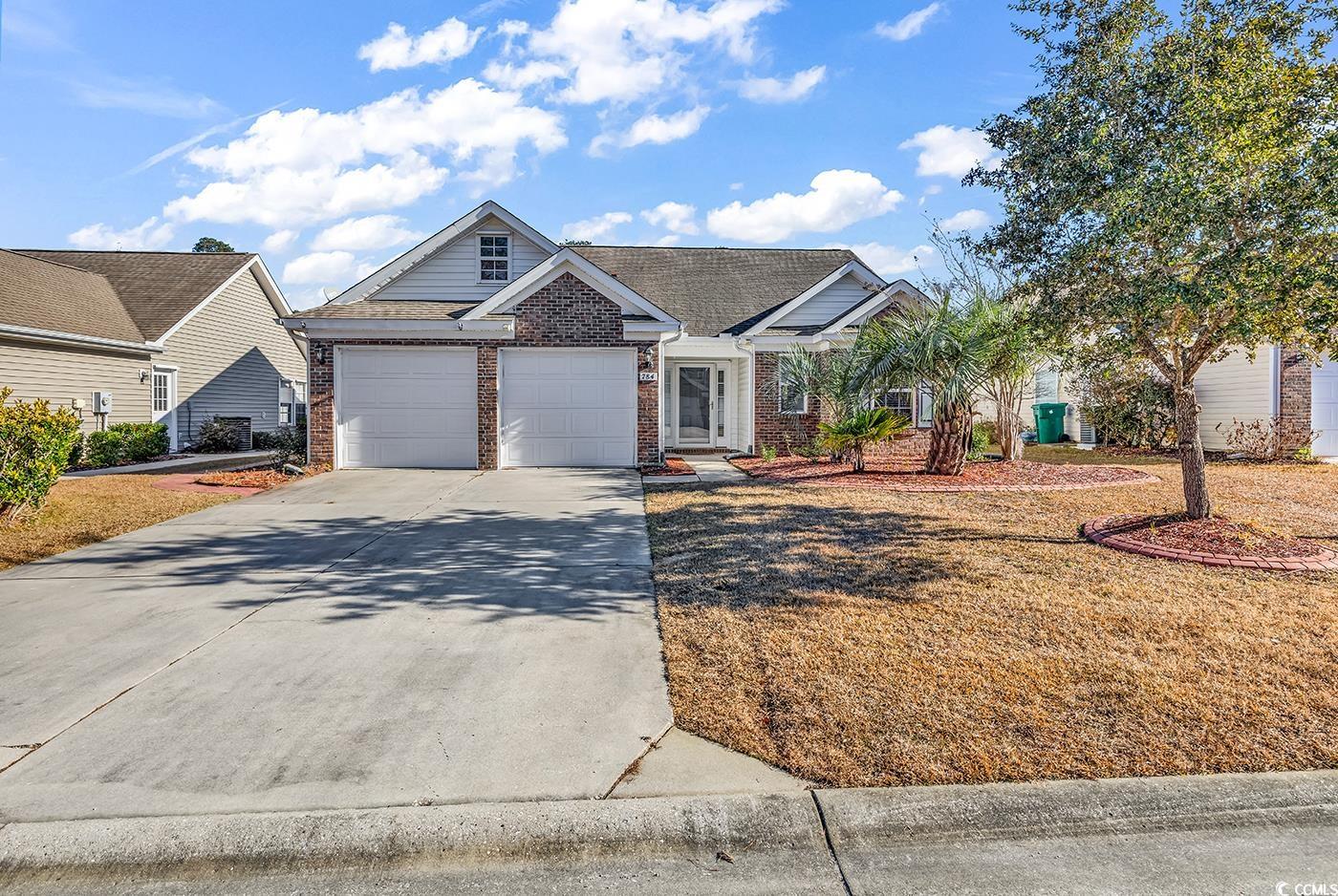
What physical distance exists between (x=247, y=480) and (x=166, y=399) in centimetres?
1029

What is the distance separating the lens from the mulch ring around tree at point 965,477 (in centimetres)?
1049

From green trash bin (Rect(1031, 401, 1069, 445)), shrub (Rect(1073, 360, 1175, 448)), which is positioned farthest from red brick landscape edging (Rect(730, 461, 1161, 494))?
green trash bin (Rect(1031, 401, 1069, 445))

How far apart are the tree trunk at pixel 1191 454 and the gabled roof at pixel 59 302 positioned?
19714 millimetres

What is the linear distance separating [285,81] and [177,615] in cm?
882

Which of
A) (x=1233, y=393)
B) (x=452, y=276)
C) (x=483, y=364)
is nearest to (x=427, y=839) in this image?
(x=483, y=364)

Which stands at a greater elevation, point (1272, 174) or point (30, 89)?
point (30, 89)

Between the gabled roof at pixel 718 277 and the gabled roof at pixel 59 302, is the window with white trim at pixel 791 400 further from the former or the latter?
the gabled roof at pixel 59 302

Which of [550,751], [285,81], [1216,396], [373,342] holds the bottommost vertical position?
[550,751]

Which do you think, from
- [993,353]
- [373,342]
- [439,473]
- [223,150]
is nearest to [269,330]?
[223,150]

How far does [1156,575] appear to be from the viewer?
5.70 metres

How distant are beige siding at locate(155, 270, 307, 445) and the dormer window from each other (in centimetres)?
979

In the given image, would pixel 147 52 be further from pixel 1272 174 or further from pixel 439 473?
pixel 1272 174

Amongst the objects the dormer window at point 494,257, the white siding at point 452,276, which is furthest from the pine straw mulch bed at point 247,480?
the dormer window at point 494,257

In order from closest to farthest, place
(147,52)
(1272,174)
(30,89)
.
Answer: (1272,174)
(147,52)
(30,89)
